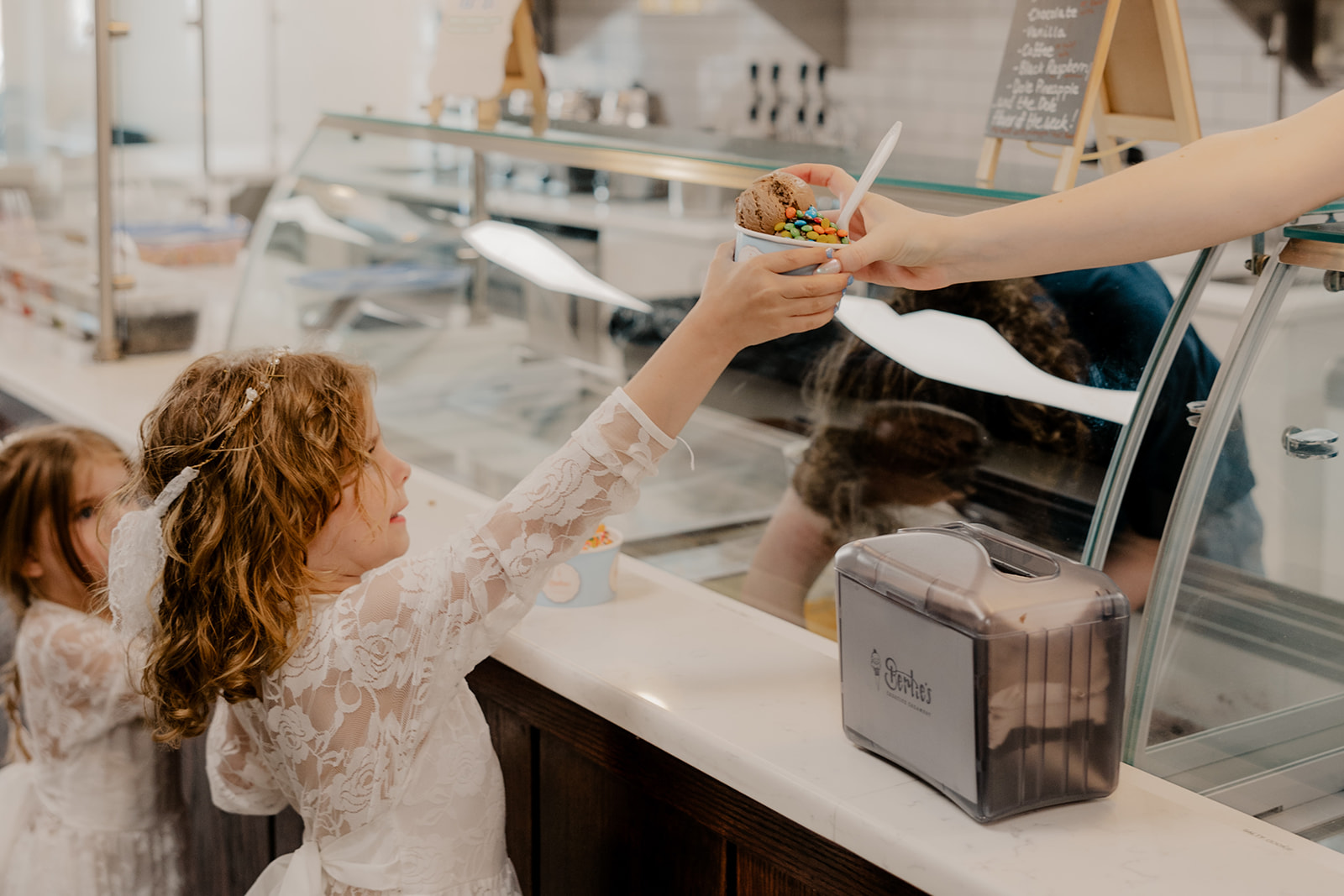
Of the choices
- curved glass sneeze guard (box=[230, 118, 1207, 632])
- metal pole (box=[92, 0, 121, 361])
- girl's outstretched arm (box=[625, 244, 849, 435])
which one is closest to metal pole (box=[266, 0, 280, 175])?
metal pole (box=[92, 0, 121, 361])

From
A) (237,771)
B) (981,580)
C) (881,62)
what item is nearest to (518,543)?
(981,580)

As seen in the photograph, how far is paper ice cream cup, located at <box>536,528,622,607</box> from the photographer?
1399 millimetres

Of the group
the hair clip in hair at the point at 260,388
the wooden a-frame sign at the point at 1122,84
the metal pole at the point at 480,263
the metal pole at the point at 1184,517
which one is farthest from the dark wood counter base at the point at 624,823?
the metal pole at the point at 480,263

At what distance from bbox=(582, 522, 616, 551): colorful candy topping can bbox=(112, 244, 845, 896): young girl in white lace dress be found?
24 cm

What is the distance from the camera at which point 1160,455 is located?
3.95 ft

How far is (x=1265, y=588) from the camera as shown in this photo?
1121mm

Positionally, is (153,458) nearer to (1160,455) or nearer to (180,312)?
(1160,455)

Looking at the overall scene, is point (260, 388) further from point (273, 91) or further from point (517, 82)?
point (273, 91)

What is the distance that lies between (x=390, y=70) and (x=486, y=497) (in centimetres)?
497

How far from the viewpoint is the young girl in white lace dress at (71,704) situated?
1.71 meters

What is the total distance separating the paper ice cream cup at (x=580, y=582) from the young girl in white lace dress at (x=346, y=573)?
0.22m

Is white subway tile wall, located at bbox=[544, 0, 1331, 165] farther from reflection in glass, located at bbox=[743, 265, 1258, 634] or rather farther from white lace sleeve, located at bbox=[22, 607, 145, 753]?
white lace sleeve, located at bbox=[22, 607, 145, 753]

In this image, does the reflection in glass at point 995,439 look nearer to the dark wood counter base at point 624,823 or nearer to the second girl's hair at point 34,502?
the dark wood counter base at point 624,823

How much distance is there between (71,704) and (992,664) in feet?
4.50
